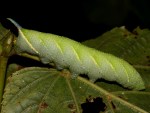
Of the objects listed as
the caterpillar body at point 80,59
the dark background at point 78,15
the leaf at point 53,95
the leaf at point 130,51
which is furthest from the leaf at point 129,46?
the dark background at point 78,15

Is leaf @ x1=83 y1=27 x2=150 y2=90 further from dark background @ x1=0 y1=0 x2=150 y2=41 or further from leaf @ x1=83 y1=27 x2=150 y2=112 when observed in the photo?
dark background @ x1=0 y1=0 x2=150 y2=41

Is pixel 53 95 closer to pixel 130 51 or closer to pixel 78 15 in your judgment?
pixel 130 51

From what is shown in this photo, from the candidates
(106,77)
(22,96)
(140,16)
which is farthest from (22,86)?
(140,16)

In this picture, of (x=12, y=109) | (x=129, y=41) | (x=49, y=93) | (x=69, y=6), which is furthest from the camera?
(x=69, y=6)

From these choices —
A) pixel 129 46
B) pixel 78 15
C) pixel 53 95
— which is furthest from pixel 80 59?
pixel 78 15

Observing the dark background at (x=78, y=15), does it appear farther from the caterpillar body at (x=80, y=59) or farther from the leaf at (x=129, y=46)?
the caterpillar body at (x=80, y=59)

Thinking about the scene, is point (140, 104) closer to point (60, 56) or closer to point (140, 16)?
point (60, 56)
